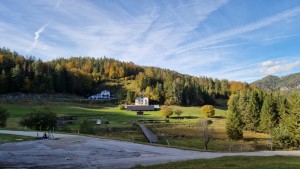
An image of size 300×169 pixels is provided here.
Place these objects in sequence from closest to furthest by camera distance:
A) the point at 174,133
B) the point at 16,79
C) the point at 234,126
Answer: the point at 234,126 < the point at 174,133 < the point at 16,79

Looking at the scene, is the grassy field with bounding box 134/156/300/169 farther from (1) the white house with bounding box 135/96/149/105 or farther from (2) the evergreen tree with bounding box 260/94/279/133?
(1) the white house with bounding box 135/96/149/105

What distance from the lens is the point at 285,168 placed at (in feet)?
48.4

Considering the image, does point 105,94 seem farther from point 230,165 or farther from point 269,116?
point 230,165

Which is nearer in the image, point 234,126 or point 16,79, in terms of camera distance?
point 234,126

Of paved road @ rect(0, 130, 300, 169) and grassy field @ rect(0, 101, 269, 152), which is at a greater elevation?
paved road @ rect(0, 130, 300, 169)

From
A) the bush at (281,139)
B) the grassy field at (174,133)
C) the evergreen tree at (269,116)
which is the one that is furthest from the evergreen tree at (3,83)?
the bush at (281,139)

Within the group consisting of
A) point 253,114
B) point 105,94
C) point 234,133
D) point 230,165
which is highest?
point 105,94

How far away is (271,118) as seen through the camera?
244 ft

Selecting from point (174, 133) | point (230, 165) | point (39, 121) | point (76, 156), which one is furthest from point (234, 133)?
point (230, 165)

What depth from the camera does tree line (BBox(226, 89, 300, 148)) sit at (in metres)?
52.0

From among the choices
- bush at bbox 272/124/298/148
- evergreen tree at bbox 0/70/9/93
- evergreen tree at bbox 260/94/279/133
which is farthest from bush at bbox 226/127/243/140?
evergreen tree at bbox 0/70/9/93

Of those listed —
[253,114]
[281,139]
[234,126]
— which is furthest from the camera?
[253,114]

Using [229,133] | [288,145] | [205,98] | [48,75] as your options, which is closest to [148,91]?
[205,98]

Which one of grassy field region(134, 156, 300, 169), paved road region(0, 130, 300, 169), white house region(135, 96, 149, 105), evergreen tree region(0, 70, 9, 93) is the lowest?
paved road region(0, 130, 300, 169)
